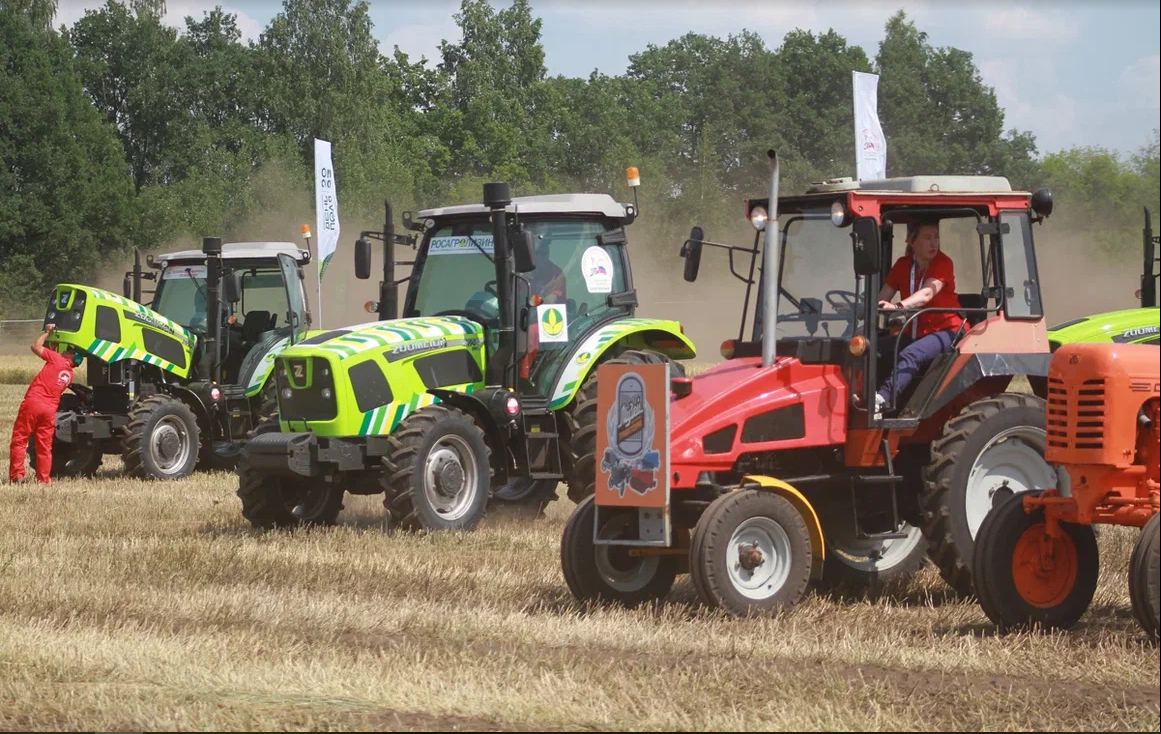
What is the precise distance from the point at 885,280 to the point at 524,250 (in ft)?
10.1

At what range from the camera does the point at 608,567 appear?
8414 millimetres

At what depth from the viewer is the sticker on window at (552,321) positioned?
40.1 ft

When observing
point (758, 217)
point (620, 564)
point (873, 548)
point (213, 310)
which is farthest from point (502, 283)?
point (213, 310)

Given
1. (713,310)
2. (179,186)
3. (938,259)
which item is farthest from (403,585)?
(179,186)

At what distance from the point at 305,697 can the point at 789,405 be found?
3179mm

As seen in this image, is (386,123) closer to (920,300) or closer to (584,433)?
(584,433)

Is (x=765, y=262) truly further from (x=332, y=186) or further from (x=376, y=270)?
(x=376, y=270)

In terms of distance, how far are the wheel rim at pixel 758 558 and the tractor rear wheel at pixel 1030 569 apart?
946 millimetres

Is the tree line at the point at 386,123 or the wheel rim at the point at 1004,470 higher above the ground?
the tree line at the point at 386,123

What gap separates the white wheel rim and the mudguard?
365 cm

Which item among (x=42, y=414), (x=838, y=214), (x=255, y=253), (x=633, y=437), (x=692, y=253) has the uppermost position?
(x=255, y=253)

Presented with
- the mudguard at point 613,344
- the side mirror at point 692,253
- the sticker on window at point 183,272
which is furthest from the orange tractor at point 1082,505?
the sticker on window at point 183,272

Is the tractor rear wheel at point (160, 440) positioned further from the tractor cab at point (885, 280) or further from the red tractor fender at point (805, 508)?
the red tractor fender at point (805, 508)

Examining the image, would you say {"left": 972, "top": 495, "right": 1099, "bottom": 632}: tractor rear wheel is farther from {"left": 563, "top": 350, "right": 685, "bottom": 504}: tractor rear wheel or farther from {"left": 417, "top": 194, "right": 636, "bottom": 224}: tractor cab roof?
{"left": 417, "top": 194, "right": 636, "bottom": 224}: tractor cab roof
